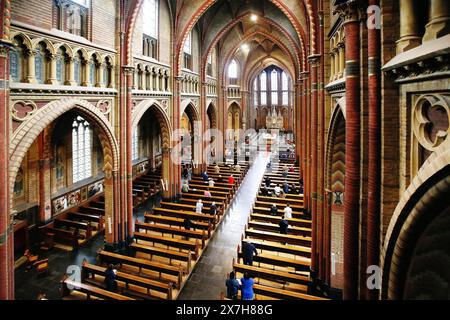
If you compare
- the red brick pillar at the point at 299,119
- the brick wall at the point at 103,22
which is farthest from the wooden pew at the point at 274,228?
the brick wall at the point at 103,22

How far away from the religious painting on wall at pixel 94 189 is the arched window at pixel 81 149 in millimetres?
667

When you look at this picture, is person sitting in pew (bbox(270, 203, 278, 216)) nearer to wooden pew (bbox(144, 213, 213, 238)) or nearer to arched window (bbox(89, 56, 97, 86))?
wooden pew (bbox(144, 213, 213, 238))

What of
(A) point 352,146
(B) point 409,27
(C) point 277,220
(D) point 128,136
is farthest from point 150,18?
(B) point 409,27

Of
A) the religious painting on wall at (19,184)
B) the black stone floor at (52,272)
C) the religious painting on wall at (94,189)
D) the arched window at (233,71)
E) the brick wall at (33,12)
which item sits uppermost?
the arched window at (233,71)

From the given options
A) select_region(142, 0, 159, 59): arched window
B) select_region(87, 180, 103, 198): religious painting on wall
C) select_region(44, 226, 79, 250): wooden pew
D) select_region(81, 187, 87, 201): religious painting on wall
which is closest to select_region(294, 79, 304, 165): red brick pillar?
select_region(142, 0, 159, 59): arched window

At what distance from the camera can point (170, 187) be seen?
20531mm

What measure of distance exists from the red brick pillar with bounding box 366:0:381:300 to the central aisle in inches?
253

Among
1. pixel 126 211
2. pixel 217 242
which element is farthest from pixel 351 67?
pixel 126 211

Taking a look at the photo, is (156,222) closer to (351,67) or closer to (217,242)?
(217,242)

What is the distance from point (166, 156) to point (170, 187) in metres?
2.12

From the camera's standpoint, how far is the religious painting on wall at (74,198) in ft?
55.0

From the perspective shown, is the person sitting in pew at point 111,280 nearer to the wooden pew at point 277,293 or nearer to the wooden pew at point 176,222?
the wooden pew at point 277,293

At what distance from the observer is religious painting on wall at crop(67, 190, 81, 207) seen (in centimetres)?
1675

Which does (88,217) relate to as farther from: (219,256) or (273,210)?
(273,210)
